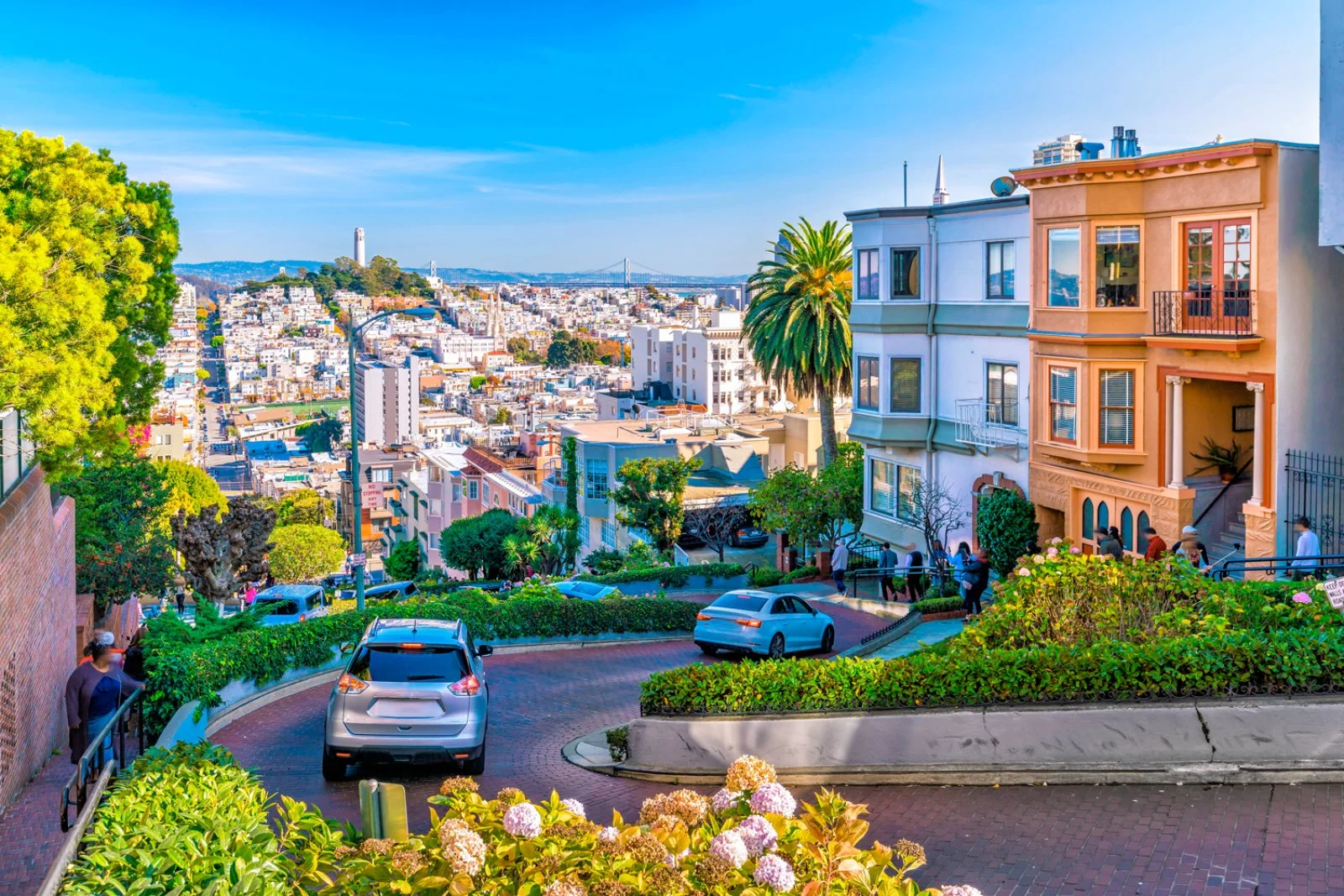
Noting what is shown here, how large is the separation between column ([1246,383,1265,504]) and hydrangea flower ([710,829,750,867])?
67.8 feet

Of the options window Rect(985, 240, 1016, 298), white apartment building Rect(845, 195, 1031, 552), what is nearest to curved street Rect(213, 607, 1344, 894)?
white apartment building Rect(845, 195, 1031, 552)

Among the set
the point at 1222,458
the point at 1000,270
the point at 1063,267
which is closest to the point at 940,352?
the point at 1000,270

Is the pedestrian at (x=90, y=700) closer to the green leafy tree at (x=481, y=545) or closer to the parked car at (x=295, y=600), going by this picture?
the parked car at (x=295, y=600)

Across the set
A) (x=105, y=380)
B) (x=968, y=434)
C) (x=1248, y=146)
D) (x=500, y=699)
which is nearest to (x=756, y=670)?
(x=500, y=699)

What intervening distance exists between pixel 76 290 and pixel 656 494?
117ft

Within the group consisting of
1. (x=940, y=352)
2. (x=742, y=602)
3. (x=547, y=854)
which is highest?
(x=940, y=352)

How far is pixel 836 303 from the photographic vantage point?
139ft

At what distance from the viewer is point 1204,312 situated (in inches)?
959

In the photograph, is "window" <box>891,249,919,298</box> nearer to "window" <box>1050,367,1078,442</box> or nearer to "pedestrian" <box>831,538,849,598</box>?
"window" <box>1050,367,1078,442</box>

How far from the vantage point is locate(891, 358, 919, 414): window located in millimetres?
34312

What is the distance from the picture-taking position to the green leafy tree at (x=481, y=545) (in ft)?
200

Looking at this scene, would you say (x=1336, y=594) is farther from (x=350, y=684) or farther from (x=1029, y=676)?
(x=350, y=684)

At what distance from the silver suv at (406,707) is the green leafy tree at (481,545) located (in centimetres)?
4660

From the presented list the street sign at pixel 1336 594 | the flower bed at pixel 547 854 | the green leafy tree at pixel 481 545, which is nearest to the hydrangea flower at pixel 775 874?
the flower bed at pixel 547 854
